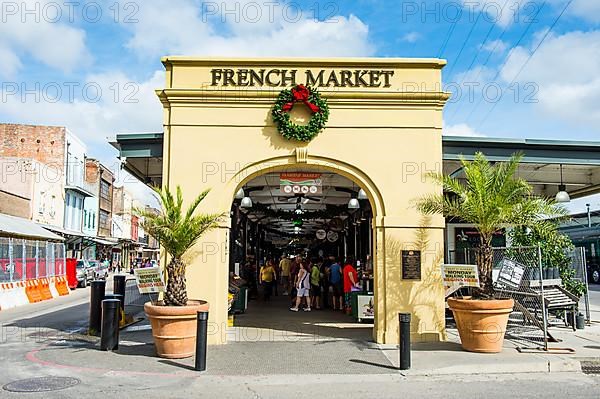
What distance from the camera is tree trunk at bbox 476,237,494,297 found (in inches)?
398

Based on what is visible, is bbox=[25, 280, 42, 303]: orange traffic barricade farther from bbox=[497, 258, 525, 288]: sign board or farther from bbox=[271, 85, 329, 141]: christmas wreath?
bbox=[497, 258, 525, 288]: sign board

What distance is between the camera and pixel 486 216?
10.1m

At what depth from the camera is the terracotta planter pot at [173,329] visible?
30.3 ft

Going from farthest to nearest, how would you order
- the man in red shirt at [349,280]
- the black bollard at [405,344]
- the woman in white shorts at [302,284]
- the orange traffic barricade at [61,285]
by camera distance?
the orange traffic barricade at [61,285] → the woman in white shorts at [302,284] → the man in red shirt at [349,280] → the black bollard at [405,344]

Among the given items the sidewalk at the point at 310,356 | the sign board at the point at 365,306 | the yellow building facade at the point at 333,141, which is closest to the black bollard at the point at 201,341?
the sidewalk at the point at 310,356

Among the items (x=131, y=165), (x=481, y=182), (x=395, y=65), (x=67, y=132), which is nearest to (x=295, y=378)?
(x=481, y=182)

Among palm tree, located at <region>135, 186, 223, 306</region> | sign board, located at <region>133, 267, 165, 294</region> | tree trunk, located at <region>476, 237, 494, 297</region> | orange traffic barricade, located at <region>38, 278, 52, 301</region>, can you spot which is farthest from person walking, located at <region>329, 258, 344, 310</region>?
orange traffic barricade, located at <region>38, 278, 52, 301</region>

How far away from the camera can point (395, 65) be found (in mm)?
11531

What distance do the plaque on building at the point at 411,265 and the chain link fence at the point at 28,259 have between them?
48.2 feet

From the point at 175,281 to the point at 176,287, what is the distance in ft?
0.36

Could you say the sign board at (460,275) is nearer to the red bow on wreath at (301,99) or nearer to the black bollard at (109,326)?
the red bow on wreath at (301,99)

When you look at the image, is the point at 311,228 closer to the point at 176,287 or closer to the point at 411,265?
the point at 411,265

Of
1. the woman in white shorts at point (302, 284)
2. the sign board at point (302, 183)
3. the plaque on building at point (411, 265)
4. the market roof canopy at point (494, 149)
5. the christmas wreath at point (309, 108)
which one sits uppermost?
the christmas wreath at point (309, 108)

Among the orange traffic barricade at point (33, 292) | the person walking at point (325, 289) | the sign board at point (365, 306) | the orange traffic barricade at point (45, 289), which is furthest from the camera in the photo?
the orange traffic barricade at point (45, 289)
